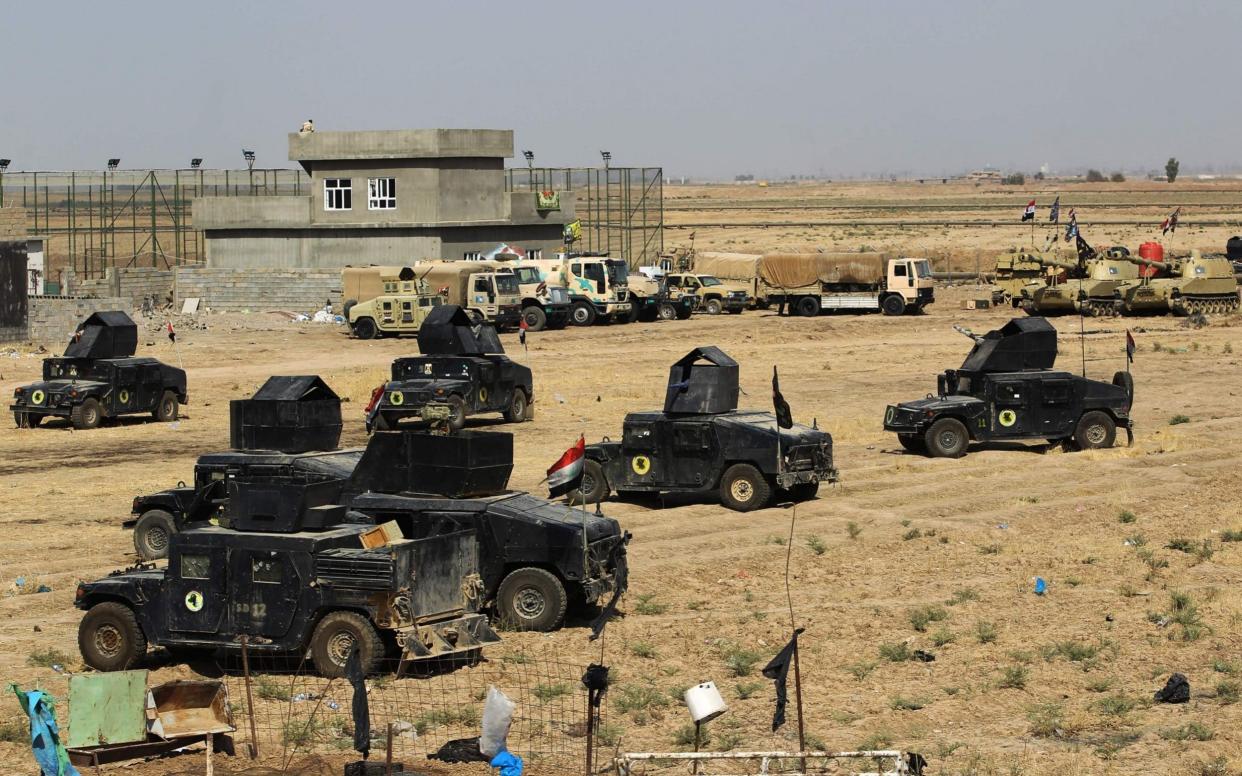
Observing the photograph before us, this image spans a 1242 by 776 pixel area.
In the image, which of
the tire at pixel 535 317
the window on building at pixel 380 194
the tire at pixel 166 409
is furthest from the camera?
the window on building at pixel 380 194

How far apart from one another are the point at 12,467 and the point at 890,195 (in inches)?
6132

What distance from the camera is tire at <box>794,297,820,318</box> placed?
53750 millimetres

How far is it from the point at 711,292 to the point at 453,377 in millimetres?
26763

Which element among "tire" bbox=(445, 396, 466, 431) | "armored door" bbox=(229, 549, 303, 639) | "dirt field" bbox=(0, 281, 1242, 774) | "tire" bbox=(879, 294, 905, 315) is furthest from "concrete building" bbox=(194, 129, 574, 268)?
"armored door" bbox=(229, 549, 303, 639)

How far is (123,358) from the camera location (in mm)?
31516

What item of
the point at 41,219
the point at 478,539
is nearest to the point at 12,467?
the point at 478,539

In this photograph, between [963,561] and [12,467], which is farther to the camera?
[12,467]

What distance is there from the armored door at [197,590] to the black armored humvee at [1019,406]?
14.0 metres

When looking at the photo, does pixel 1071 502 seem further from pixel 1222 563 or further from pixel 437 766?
pixel 437 766

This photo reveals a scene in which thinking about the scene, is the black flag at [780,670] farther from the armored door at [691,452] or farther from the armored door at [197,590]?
the armored door at [691,452]

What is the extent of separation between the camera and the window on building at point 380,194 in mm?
56156

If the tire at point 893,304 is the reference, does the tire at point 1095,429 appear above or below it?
below

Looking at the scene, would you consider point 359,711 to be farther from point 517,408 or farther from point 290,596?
point 517,408

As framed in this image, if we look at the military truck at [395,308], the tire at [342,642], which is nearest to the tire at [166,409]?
the military truck at [395,308]
